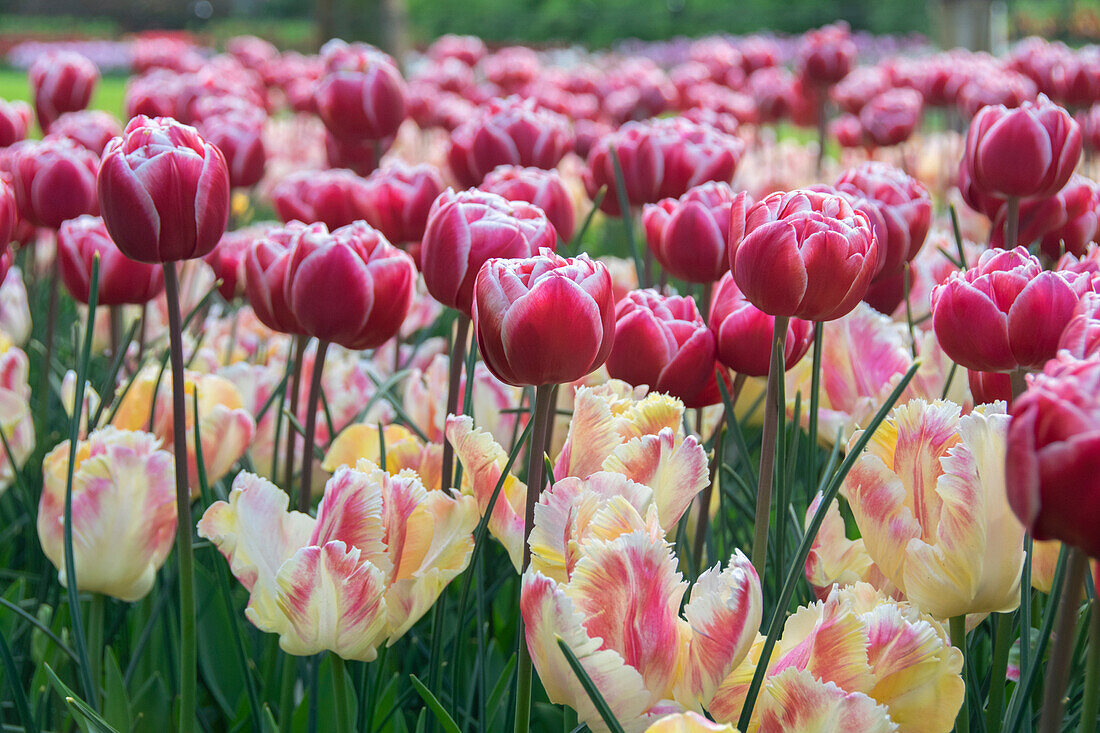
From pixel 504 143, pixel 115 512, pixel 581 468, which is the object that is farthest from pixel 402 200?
pixel 581 468

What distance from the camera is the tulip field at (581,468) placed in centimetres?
58

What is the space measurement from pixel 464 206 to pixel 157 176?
240mm

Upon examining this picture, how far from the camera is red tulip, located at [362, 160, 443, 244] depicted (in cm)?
128

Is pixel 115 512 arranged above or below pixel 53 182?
below

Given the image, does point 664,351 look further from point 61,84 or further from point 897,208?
point 61,84

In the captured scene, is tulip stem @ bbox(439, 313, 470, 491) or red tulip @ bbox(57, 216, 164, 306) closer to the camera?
tulip stem @ bbox(439, 313, 470, 491)

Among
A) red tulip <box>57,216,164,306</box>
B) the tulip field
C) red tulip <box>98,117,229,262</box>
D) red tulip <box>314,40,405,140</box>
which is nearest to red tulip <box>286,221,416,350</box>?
the tulip field

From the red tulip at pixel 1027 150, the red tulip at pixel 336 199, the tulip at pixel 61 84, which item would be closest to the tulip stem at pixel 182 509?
the red tulip at pixel 336 199

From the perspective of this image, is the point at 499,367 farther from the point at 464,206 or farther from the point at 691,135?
the point at 691,135

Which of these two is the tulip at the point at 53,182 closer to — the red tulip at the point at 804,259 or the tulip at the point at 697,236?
the tulip at the point at 697,236

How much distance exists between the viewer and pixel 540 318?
63cm

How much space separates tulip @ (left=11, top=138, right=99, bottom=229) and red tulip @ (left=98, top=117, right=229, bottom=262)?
0.54m

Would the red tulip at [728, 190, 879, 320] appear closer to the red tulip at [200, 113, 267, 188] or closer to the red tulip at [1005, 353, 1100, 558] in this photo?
the red tulip at [1005, 353, 1100, 558]

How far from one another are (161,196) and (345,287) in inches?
7.0
